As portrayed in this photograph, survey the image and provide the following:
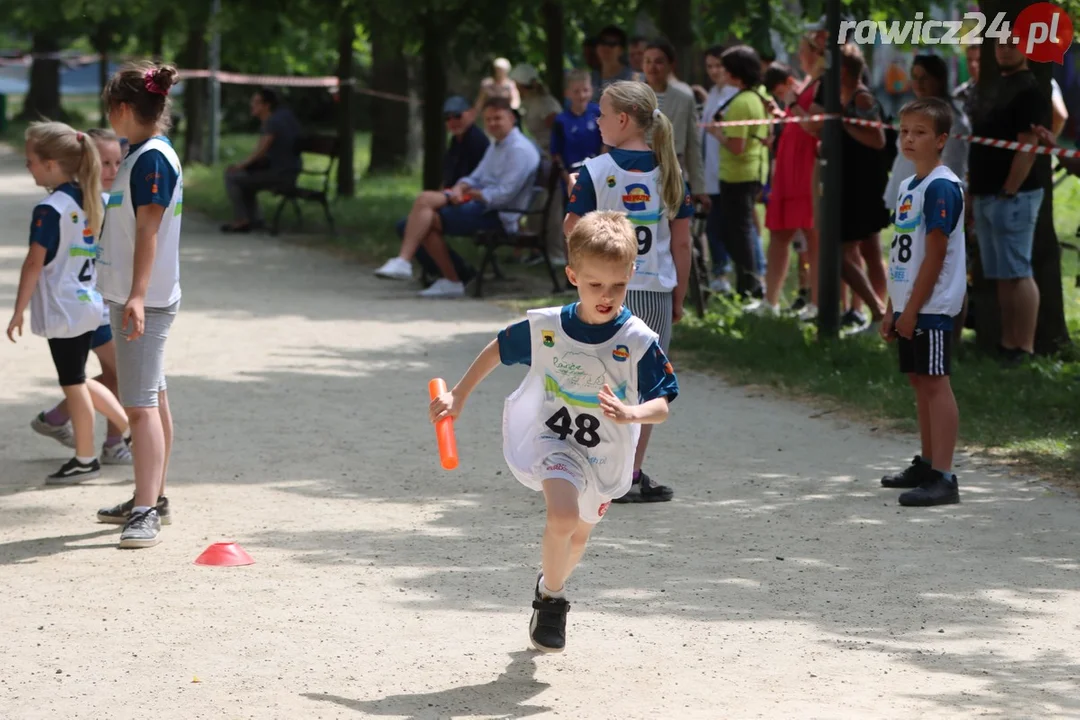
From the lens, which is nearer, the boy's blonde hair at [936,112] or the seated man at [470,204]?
the boy's blonde hair at [936,112]

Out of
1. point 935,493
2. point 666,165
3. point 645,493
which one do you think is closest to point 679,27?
point 666,165

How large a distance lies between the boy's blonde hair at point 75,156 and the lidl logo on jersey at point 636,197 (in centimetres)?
229

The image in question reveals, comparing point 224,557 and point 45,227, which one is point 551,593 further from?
point 45,227

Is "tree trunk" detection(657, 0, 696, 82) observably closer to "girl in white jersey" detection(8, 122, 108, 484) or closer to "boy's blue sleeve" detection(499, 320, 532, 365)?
"girl in white jersey" detection(8, 122, 108, 484)

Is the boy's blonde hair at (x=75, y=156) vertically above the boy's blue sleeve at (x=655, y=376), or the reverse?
the boy's blonde hair at (x=75, y=156)

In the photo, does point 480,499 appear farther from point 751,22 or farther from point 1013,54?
point 751,22

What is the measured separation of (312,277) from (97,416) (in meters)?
6.18

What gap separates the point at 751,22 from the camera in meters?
16.0

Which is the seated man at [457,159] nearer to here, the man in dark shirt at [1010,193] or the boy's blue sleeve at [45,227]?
the man in dark shirt at [1010,193]

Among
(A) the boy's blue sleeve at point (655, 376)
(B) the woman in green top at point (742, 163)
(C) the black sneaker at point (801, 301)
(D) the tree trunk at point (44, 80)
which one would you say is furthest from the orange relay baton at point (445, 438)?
(D) the tree trunk at point (44, 80)

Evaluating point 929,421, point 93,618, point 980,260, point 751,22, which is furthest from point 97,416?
point 751,22

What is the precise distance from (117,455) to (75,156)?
151 cm

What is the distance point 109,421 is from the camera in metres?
8.09

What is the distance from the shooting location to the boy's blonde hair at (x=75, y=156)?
24.2ft
